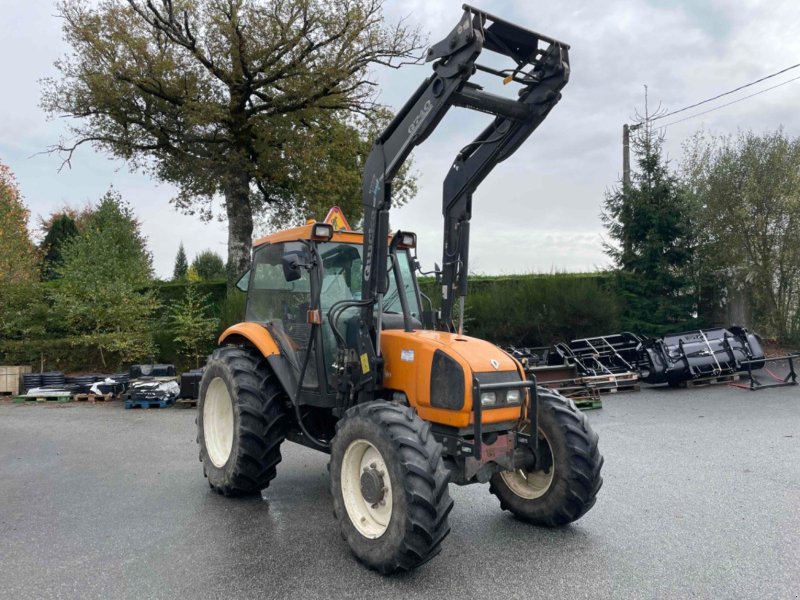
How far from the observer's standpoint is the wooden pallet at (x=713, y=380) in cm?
1229

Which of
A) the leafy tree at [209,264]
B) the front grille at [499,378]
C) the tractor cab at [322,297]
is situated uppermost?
the leafy tree at [209,264]

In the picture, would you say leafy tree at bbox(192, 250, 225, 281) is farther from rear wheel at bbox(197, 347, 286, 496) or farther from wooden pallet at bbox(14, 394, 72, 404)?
rear wheel at bbox(197, 347, 286, 496)

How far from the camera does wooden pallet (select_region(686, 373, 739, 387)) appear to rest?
12.3m

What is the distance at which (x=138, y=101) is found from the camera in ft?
61.6

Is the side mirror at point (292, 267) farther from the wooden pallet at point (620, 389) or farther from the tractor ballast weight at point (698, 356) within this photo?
the tractor ballast weight at point (698, 356)

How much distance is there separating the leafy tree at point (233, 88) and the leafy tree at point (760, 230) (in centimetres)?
967

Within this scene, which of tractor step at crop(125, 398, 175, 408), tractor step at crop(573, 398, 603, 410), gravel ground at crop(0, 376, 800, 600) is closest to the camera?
gravel ground at crop(0, 376, 800, 600)

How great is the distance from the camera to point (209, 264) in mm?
43781

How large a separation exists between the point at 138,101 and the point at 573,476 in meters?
18.4

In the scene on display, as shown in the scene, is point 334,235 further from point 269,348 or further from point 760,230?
point 760,230

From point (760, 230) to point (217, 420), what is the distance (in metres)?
15.3

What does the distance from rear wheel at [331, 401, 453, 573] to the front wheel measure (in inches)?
42.4

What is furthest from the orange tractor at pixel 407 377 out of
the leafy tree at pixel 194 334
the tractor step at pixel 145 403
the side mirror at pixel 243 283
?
the leafy tree at pixel 194 334

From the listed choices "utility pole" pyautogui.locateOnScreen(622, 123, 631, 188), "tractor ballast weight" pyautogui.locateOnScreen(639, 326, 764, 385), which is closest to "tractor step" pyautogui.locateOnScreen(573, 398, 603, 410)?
"tractor ballast weight" pyautogui.locateOnScreen(639, 326, 764, 385)
